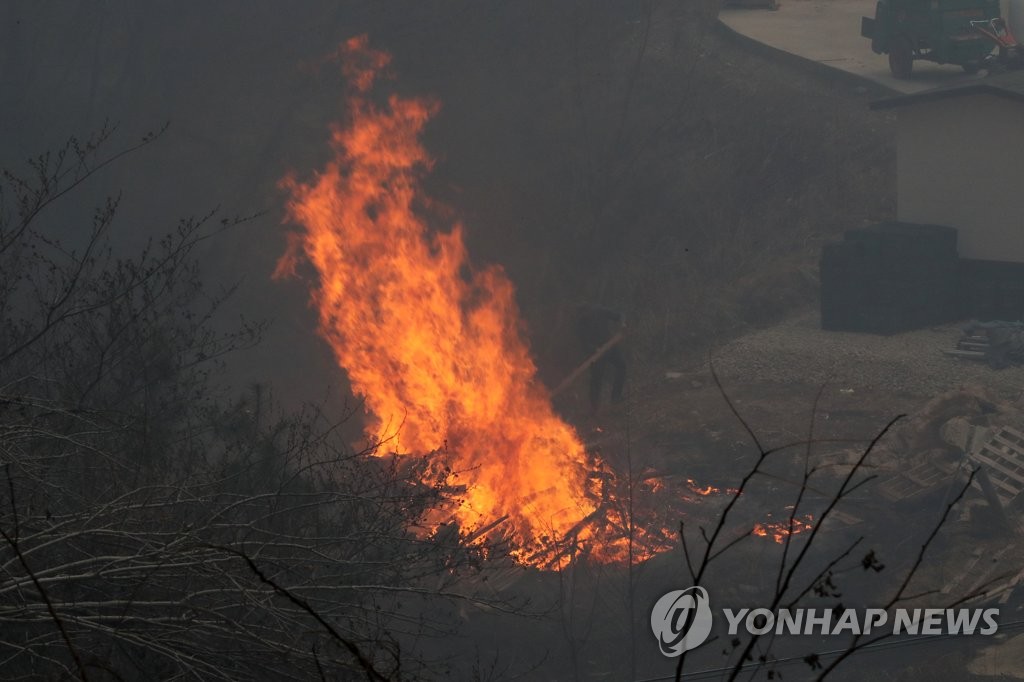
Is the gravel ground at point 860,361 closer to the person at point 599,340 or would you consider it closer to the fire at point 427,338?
the person at point 599,340

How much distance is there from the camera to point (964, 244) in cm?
2241

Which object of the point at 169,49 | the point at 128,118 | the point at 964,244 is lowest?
the point at 964,244

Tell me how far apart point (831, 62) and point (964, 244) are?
12.0 m

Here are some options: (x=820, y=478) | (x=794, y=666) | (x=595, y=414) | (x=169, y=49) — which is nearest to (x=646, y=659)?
(x=794, y=666)

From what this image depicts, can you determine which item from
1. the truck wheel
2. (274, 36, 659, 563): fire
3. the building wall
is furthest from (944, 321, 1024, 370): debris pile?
the truck wheel

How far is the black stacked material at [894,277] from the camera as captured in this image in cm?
2161

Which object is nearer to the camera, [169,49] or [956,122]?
[956,122]

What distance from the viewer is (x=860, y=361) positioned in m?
20.3

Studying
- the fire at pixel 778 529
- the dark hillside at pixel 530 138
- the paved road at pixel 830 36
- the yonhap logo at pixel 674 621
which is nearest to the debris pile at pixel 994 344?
the dark hillside at pixel 530 138

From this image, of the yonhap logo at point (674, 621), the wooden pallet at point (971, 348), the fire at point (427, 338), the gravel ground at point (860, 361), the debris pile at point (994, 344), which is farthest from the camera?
the wooden pallet at point (971, 348)

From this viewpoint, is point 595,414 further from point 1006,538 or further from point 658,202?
point 658,202

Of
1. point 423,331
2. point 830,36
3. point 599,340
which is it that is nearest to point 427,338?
point 423,331

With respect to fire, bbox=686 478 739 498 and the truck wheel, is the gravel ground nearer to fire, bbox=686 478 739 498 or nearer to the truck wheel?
fire, bbox=686 478 739 498

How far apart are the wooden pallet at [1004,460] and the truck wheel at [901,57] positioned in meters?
16.4
